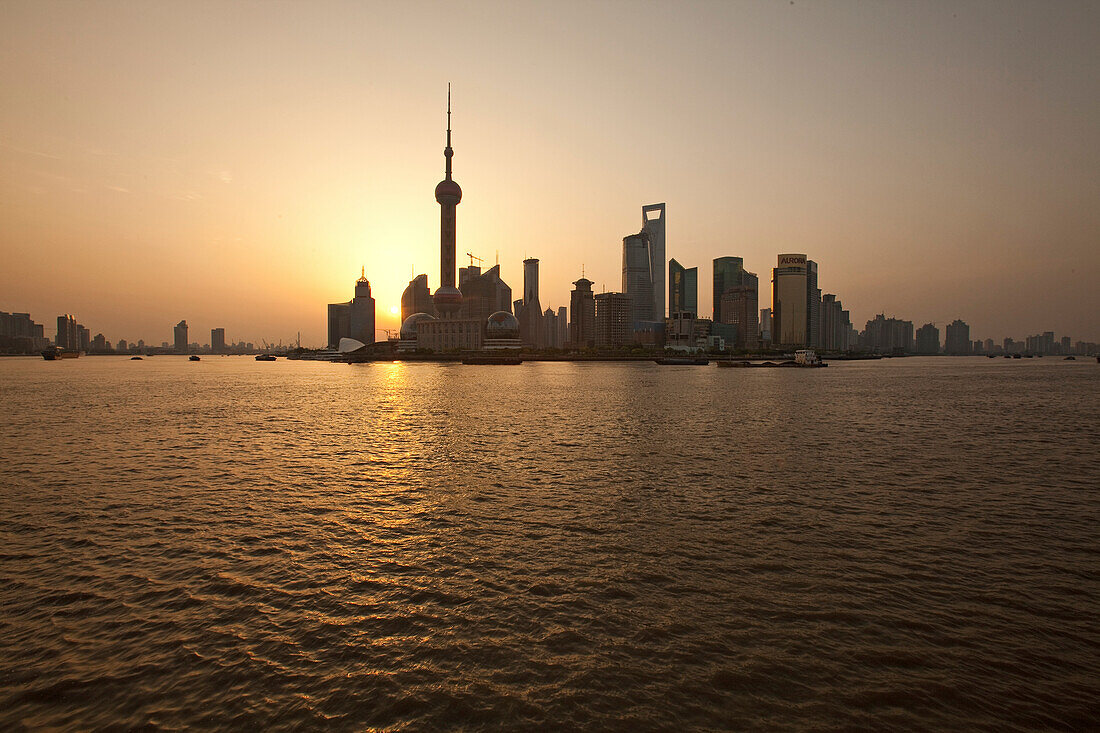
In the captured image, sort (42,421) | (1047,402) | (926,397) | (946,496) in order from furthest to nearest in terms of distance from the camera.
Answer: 1. (926,397)
2. (1047,402)
3. (42,421)
4. (946,496)

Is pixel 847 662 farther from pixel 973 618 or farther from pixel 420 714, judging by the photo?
pixel 420 714

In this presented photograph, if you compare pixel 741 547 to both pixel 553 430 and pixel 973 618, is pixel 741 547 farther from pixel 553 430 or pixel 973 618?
pixel 553 430

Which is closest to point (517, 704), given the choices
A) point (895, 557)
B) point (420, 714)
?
point (420, 714)

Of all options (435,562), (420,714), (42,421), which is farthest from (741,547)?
(42,421)

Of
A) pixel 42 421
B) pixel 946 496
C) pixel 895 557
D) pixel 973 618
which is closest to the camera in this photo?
pixel 973 618

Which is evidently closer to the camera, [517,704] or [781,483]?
[517,704]

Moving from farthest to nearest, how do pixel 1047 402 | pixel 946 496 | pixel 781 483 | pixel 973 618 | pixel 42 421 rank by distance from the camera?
pixel 1047 402 → pixel 42 421 → pixel 781 483 → pixel 946 496 → pixel 973 618
